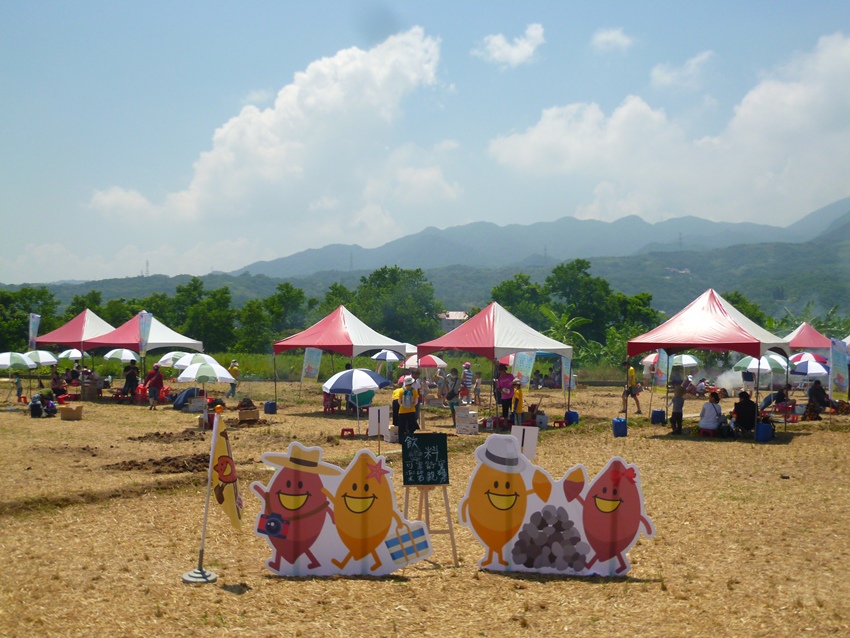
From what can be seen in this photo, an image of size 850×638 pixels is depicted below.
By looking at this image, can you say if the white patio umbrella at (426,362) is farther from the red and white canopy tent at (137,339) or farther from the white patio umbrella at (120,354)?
the white patio umbrella at (120,354)

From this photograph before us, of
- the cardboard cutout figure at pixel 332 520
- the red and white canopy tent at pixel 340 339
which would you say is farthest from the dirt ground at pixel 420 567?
the red and white canopy tent at pixel 340 339

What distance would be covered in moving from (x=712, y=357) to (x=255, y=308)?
3721 centimetres

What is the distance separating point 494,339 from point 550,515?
1178 cm

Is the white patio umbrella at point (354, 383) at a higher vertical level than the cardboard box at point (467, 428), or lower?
higher

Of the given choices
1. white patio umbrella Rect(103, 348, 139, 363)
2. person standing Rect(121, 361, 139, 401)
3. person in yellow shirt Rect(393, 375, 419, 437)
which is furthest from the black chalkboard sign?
white patio umbrella Rect(103, 348, 139, 363)

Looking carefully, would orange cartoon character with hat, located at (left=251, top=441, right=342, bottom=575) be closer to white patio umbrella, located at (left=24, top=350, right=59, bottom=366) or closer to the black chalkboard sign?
the black chalkboard sign

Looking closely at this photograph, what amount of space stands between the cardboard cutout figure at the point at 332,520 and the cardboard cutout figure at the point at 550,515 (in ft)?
2.19

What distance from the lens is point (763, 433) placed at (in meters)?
15.9

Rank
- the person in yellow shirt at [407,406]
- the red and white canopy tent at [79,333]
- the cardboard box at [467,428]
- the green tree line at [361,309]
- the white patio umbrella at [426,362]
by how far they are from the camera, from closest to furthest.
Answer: the person in yellow shirt at [407,406] → the cardboard box at [467,428] → the red and white canopy tent at [79,333] → the white patio umbrella at [426,362] → the green tree line at [361,309]

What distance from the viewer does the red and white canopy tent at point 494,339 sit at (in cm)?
1869

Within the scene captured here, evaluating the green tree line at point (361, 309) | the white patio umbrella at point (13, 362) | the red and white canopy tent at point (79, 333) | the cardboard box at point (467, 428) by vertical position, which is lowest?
the cardboard box at point (467, 428)

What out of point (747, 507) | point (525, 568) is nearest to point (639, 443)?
point (747, 507)

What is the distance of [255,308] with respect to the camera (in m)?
62.5

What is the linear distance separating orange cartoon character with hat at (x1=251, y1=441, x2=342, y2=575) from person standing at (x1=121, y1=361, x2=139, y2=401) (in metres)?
18.5
